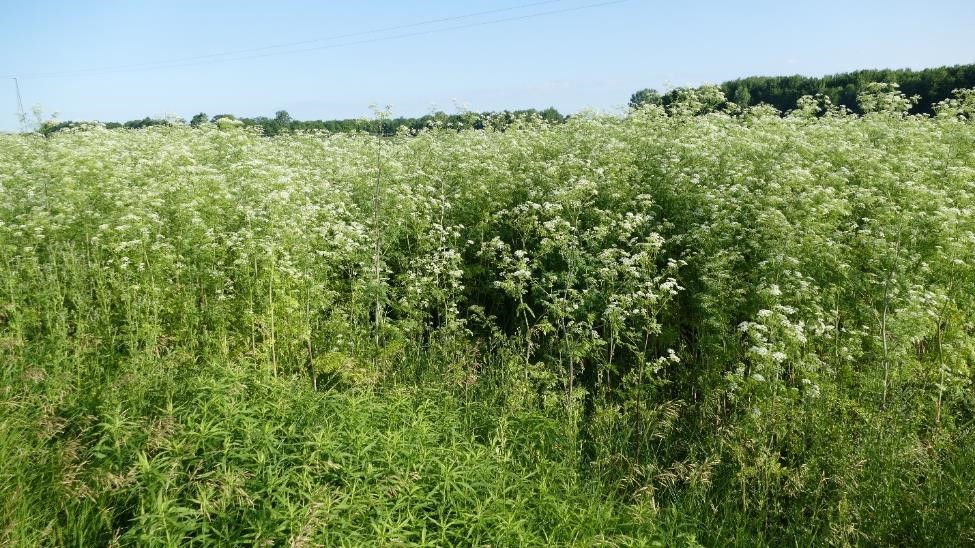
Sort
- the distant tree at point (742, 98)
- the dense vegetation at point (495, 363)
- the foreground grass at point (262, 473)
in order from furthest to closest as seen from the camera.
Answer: the distant tree at point (742, 98)
the dense vegetation at point (495, 363)
the foreground grass at point (262, 473)

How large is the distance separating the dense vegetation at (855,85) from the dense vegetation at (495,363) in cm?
1621

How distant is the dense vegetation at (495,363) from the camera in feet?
12.0

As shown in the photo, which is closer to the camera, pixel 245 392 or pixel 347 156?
pixel 245 392

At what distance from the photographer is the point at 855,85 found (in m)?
32.5

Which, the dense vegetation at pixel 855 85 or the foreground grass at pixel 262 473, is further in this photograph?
the dense vegetation at pixel 855 85

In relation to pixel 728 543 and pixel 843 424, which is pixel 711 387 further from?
pixel 728 543

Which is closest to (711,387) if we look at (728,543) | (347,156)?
(728,543)

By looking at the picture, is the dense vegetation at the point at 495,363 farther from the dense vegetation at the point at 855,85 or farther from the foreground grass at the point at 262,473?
the dense vegetation at the point at 855,85

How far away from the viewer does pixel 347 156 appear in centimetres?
1220

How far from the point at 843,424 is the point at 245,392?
4.58m

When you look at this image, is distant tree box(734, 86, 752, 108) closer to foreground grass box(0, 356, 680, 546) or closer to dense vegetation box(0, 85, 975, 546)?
dense vegetation box(0, 85, 975, 546)

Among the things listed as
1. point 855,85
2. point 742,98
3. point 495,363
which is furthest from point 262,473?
point 855,85

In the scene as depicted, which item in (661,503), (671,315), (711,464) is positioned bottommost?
(661,503)

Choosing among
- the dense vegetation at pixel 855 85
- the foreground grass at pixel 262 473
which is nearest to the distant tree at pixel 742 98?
the dense vegetation at pixel 855 85
